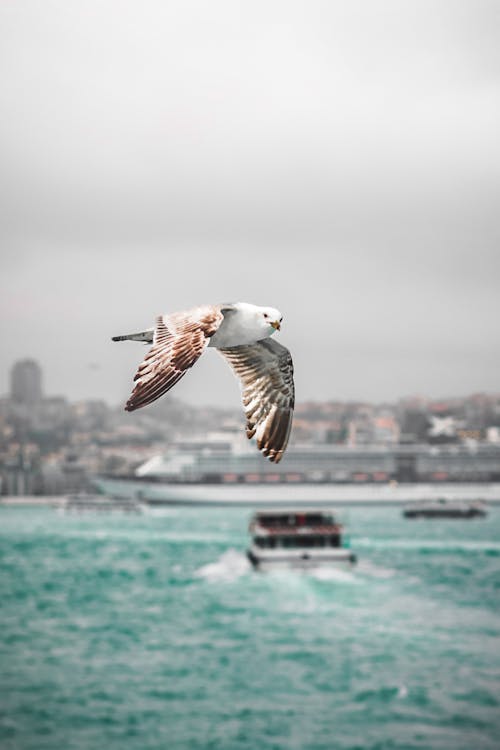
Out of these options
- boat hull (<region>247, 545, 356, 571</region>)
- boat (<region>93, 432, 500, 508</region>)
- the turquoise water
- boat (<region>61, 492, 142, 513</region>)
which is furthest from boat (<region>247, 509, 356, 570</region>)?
boat (<region>61, 492, 142, 513</region>)

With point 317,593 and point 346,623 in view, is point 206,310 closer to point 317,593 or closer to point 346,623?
point 346,623

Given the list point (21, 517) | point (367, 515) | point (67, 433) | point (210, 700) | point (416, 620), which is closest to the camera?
point (210, 700)

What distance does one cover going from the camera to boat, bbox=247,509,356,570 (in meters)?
40.1

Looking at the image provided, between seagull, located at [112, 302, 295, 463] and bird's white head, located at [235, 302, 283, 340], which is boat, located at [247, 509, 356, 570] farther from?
bird's white head, located at [235, 302, 283, 340]

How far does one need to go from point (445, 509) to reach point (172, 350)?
207ft

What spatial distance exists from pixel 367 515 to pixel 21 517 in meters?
24.9

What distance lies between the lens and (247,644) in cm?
4531

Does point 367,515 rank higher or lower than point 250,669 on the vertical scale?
higher

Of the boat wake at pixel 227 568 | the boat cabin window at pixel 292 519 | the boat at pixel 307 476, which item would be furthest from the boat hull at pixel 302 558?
the boat at pixel 307 476

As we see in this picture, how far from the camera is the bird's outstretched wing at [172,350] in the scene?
1.82 m

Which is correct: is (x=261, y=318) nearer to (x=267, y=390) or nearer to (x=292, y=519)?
(x=267, y=390)

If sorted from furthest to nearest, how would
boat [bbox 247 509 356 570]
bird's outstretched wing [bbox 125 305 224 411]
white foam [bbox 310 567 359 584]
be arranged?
white foam [bbox 310 567 359 584]
boat [bbox 247 509 356 570]
bird's outstretched wing [bbox 125 305 224 411]

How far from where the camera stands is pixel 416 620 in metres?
45.9

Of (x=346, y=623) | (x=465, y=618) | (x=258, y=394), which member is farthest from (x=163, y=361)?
(x=465, y=618)
